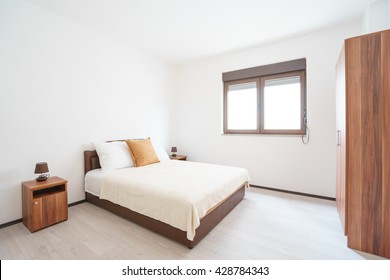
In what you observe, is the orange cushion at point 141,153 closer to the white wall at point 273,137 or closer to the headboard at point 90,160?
the headboard at point 90,160

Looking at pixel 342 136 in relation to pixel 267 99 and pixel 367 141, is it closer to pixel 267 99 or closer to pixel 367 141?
pixel 367 141

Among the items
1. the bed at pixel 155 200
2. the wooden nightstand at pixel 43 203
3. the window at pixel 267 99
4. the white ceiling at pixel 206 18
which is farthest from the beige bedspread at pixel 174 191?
the white ceiling at pixel 206 18

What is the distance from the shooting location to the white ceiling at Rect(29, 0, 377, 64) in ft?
7.02

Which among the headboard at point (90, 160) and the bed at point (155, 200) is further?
the headboard at point (90, 160)

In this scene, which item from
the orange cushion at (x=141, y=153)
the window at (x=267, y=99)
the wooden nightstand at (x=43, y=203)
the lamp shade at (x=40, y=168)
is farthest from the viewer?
Answer: the window at (x=267, y=99)

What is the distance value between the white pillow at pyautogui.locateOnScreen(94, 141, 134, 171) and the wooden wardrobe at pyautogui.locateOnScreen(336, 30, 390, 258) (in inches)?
107

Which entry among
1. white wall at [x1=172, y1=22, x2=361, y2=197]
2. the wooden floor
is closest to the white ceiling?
white wall at [x1=172, y1=22, x2=361, y2=197]

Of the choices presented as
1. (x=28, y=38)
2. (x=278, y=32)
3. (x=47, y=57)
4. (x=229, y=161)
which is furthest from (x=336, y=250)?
(x=28, y=38)

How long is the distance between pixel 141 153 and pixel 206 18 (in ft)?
7.22

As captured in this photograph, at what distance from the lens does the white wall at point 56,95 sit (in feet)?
6.57

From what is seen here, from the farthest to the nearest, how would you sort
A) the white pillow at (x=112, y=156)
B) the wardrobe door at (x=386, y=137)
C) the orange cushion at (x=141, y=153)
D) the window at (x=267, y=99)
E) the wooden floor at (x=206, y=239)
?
the window at (x=267, y=99) < the orange cushion at (x=141, y=153) < the white pillow at (x=112, y=156) < the wooden floor at (x=206, y=239) < the wardrobe door at (x=386, y=137)

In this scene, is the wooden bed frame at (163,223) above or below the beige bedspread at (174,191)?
below

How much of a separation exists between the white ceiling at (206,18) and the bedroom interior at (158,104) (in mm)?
22

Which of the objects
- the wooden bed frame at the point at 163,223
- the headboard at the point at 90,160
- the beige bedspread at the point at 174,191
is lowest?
the wooden bed frame at the point at 163,223
